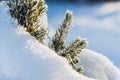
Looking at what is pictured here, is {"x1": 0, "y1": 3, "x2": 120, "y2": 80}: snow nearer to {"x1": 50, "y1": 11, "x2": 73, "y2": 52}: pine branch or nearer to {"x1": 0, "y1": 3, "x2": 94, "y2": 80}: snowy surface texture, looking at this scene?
{"x1": 0, "y1": 3, "x2": 94, "y2": 80}: snowy surface texture

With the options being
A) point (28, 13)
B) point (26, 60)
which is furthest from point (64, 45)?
point (26, 60)

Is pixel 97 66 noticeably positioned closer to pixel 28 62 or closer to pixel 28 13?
pixel 28 13

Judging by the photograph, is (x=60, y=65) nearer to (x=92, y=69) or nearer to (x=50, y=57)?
(x=50, y=57)

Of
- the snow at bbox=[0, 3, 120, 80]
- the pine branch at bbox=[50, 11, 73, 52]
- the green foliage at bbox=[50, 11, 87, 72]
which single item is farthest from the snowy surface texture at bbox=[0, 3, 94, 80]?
the green foliage at bbox=[50, 11, 87, 72]

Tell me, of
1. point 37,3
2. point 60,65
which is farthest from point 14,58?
point 37,3

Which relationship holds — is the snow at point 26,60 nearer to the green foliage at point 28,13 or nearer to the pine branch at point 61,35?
the green foliage at point 28,13

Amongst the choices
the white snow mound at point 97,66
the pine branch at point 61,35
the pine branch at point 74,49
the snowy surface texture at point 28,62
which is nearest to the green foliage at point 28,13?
the pine branch at point 61,35
